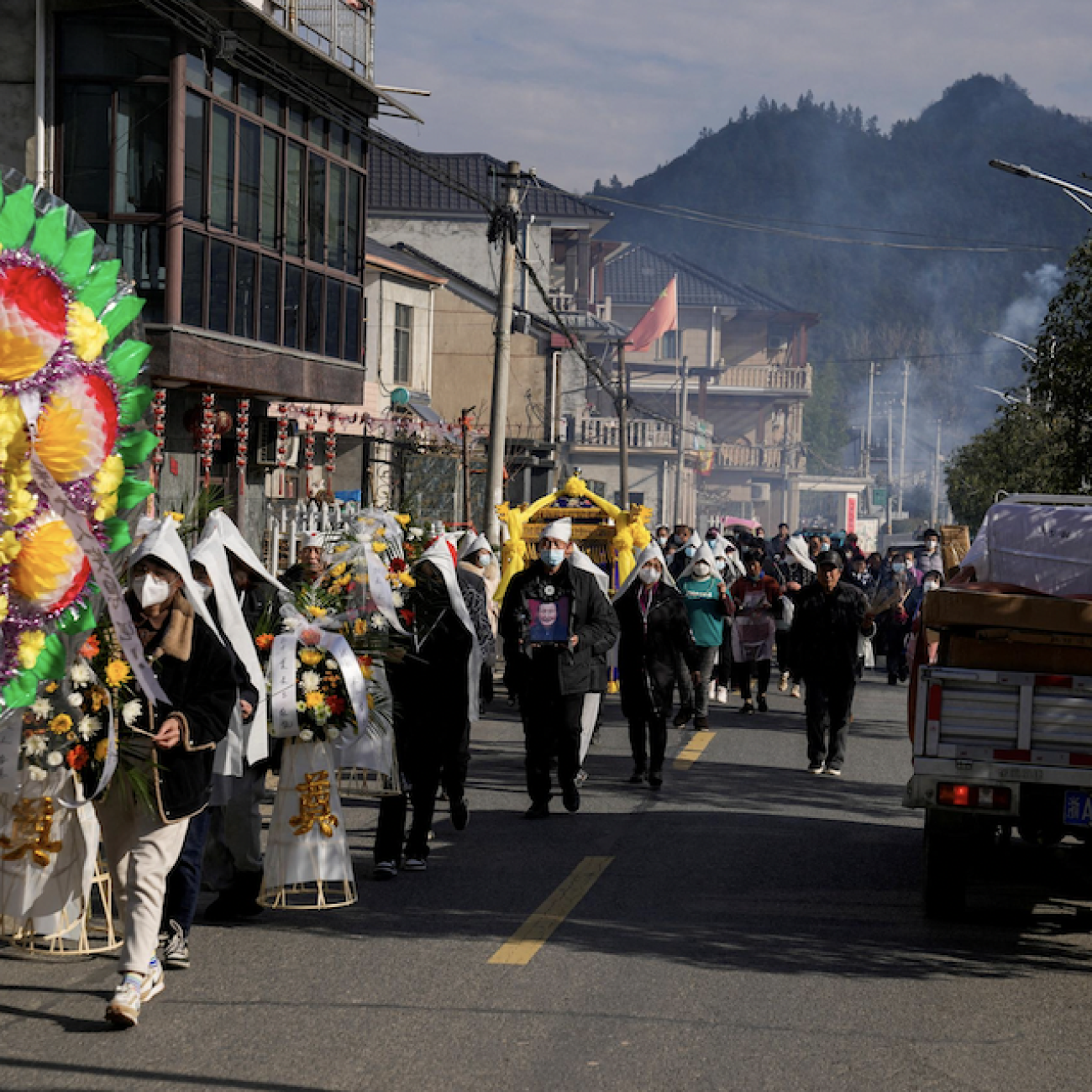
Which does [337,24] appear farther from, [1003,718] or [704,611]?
[1003,718]

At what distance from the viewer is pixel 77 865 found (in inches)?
313

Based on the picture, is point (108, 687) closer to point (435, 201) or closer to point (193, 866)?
point (193, 866)

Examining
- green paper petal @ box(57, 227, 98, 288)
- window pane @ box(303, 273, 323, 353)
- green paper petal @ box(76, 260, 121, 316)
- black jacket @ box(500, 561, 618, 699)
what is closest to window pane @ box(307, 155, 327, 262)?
window pane @ box(303, 273, 323, 353)

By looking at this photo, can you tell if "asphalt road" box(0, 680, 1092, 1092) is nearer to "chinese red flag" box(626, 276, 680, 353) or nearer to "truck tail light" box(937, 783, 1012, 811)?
"truck tail light" box(937, 783, 1012, 811)

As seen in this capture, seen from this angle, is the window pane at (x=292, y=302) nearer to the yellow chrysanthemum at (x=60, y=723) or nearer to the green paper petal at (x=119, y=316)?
the yellow chrysanthemum at (x=60, y=723)

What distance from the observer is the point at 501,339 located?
24.6 m

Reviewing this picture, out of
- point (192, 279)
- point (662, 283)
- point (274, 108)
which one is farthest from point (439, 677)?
point (662, 283)

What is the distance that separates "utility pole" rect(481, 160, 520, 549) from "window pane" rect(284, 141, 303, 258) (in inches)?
109

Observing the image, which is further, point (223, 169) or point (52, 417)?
point (223, 169)

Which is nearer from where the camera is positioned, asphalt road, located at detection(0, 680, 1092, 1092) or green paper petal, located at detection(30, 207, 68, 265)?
green paper petal, located at detection(30, 207, 68, 265)

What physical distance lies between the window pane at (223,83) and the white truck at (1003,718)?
53.8 feet

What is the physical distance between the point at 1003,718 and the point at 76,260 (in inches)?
183

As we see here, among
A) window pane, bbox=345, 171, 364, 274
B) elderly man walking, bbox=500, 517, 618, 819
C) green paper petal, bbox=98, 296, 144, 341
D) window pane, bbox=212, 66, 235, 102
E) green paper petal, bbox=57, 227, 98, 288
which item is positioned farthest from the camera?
window pane, bbox=345, 171, 364, 274

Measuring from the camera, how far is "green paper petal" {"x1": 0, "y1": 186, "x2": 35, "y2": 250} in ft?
19.4
